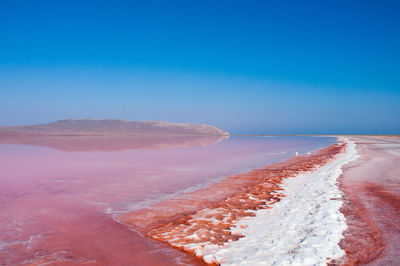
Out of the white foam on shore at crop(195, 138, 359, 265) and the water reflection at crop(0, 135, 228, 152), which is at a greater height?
the white foam on shore at crop(195, 138, 359, 265)

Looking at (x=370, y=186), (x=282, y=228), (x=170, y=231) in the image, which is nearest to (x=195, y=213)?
(x=170, y=231)

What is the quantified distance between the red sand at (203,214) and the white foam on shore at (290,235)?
0.24m

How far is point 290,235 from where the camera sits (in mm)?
4543

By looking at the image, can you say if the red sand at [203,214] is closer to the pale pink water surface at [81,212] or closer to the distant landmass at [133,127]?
the pale pink water surface at [81,212]

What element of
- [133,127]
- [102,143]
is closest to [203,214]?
[102,143]

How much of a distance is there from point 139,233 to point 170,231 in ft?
1.71

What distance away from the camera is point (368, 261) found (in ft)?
11.8

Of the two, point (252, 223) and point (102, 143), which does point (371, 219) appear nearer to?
point (252, 223)

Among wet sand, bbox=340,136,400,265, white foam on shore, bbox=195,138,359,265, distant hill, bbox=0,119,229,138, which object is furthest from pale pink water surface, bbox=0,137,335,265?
distant hill, bbox=0,119,229,138

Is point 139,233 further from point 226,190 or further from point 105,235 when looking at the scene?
point 226,190

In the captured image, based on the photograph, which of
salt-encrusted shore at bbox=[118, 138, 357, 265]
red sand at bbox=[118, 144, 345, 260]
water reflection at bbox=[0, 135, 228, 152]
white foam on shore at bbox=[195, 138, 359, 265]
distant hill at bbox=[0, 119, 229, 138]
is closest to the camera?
white foam on shore at bbox=[195, 138, 359, 265]

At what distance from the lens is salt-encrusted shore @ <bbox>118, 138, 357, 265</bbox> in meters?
3.88

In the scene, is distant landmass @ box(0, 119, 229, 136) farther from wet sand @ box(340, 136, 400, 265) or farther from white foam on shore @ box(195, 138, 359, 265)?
white foam on shore @ box(195, 138, 359, 265)

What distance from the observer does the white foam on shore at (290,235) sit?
373 centimetres
